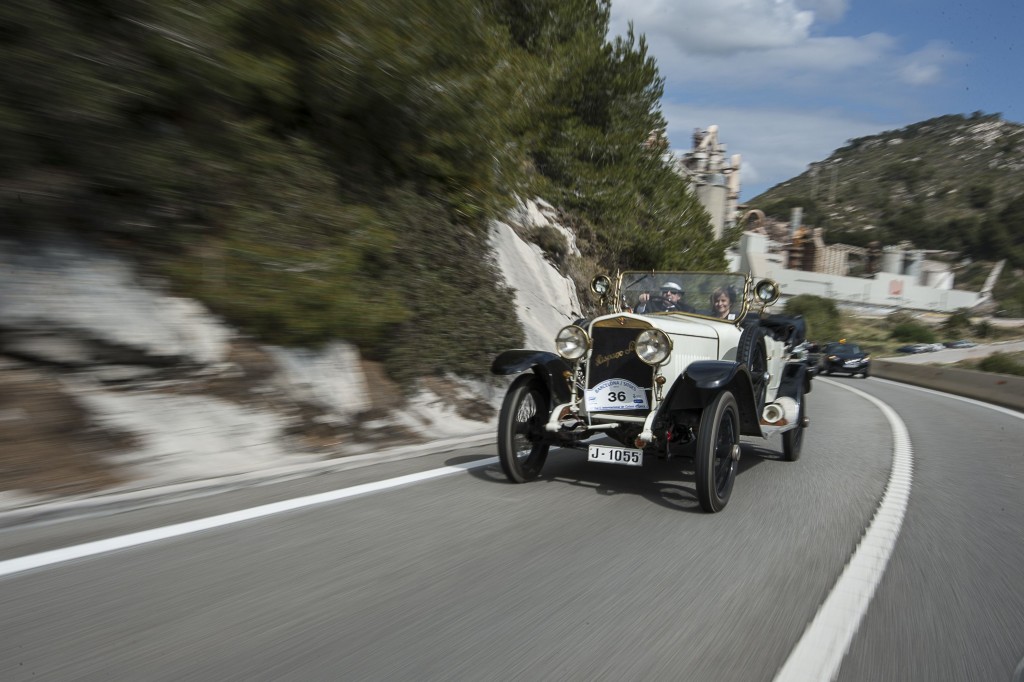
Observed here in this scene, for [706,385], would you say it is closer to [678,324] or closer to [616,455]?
[616,455]

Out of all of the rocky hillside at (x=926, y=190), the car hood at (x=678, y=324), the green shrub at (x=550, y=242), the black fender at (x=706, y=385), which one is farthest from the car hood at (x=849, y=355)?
the rocky hillside at (x=926, y=190)

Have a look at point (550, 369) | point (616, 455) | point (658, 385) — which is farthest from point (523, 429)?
point (658, 385)

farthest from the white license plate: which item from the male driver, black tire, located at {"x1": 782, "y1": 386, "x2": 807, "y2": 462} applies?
black tire, located at {"x1": 782, "y1": 386, "x2": 807, "y2": 462}

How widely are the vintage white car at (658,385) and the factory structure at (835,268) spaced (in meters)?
46.2

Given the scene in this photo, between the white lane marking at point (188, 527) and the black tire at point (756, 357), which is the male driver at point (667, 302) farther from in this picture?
the white lane marking at point (188, 527)

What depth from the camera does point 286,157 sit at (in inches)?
295

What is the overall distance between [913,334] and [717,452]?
74736 mm

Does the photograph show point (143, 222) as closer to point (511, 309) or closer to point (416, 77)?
point (416, 77)

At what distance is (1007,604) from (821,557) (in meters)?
0.89

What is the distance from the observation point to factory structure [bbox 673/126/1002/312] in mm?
63019

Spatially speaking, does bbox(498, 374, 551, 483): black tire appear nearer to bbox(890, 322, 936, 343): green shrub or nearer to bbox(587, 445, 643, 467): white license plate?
bbox(587, 445, 643, 467): white license plate

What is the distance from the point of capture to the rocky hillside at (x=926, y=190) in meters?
130

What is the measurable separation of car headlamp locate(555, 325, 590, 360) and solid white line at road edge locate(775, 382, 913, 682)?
7.64ft

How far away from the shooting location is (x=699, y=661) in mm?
2887
